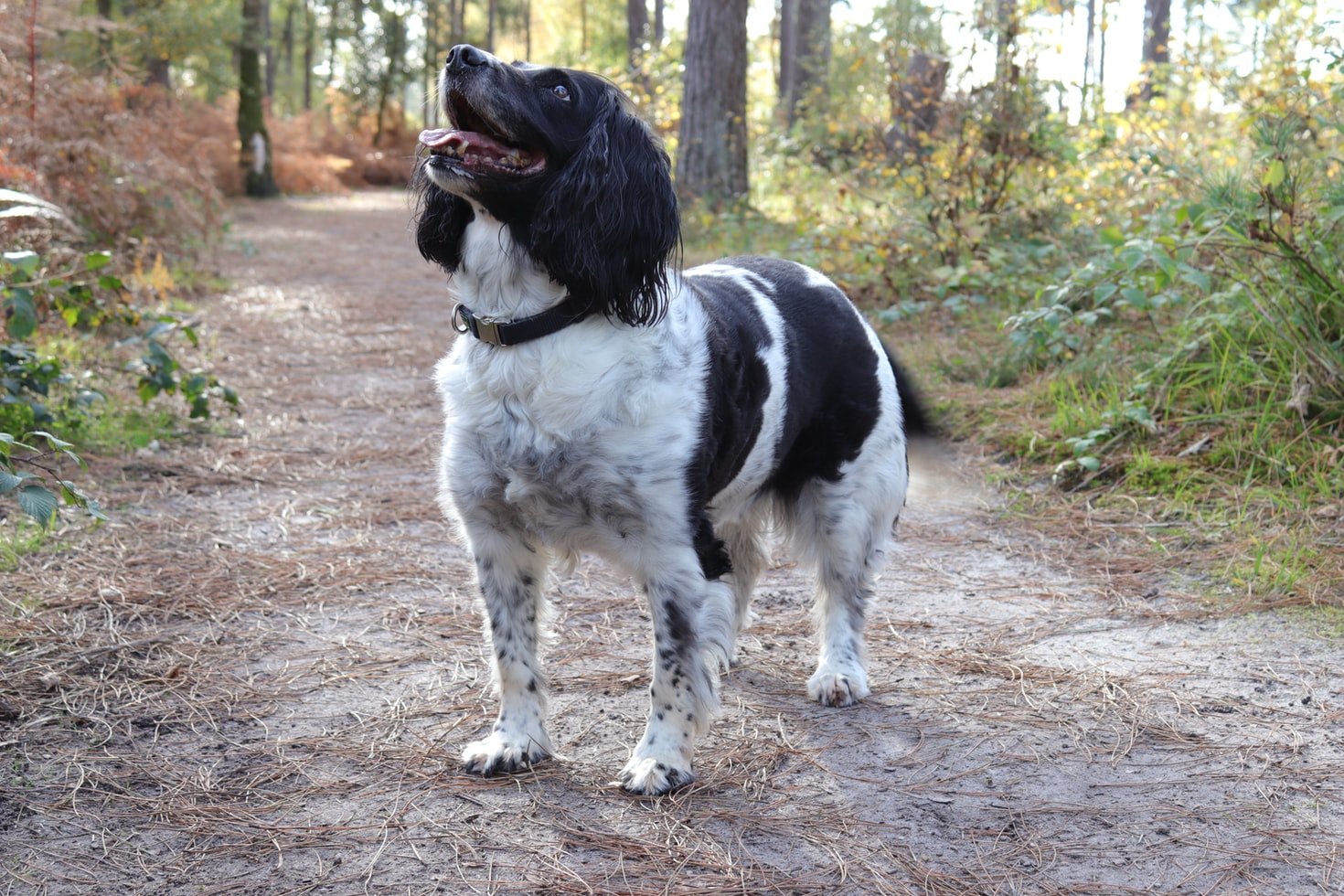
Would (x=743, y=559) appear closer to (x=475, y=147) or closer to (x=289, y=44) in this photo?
(x=475, y=147)

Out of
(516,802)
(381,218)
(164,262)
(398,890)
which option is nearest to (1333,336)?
(516,802)

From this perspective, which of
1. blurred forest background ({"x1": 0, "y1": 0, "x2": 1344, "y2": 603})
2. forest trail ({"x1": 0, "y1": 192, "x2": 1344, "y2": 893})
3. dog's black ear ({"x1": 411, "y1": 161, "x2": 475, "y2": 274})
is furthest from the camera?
blurred forest background ({"x1": 0, "y1": 0, "x2": 1344, "y2": 603})

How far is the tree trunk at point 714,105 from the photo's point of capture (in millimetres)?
11578

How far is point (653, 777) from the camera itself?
2.65m

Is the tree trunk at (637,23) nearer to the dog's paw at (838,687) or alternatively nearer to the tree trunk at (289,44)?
the dog's paw at (838,687)

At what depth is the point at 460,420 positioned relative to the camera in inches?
106

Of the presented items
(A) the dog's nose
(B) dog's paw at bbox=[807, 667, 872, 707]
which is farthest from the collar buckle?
(B) dog's paw at bbox=[807, 667, 872, 707]

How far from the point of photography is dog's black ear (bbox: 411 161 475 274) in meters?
2.76

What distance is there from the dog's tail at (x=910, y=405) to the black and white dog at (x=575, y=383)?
82cm

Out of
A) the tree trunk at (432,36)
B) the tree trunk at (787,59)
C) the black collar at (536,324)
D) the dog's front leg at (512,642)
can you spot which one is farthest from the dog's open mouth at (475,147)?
the tree trunk at (432,36)

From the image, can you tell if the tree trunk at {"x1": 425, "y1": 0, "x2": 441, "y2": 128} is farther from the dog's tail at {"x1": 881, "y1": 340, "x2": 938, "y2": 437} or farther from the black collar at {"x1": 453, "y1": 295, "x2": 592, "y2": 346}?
the black collar at {"x1": 453, "y1": 295, "x2": 592, "y2": 346}

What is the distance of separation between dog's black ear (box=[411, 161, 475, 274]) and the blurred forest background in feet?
1.25

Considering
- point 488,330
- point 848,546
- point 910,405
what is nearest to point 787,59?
point 910,405

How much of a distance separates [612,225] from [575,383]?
37 centimetres
